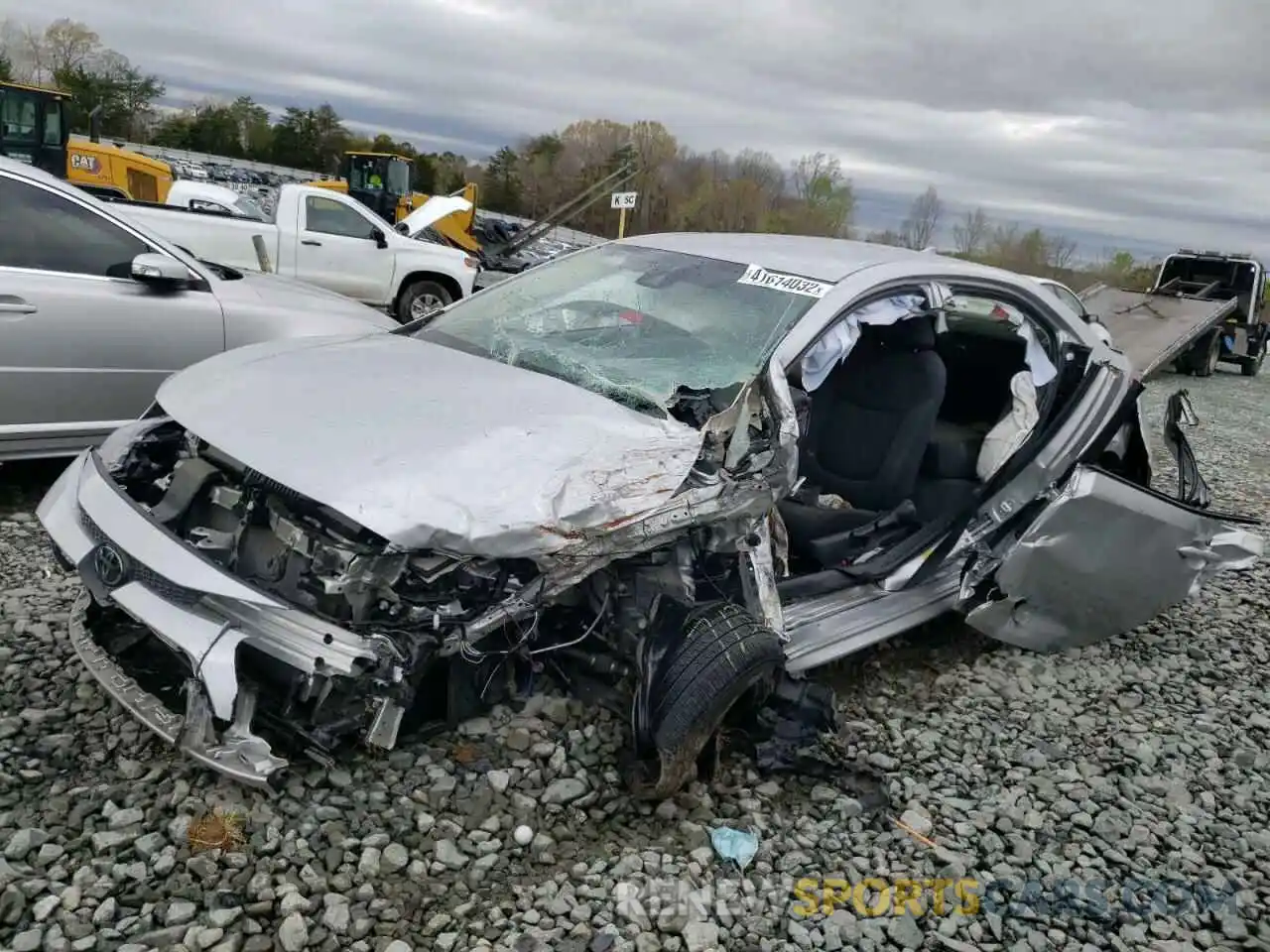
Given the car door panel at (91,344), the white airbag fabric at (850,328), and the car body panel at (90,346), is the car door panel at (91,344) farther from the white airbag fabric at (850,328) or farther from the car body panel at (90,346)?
the white airbag fabric at (850,328)

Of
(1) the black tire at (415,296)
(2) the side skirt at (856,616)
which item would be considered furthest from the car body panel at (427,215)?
(2) the side skirt at (856,616)

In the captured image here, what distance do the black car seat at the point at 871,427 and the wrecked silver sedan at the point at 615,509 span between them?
0.04 ft

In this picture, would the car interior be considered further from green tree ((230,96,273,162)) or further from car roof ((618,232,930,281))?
green tree ((230,96,273,162))

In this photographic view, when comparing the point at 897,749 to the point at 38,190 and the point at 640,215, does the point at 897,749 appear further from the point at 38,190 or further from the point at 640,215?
the point at 640,215

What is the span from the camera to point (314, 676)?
241 cm

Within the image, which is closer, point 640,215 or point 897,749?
point 897,749

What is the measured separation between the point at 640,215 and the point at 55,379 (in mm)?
34106

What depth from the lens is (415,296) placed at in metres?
10.9

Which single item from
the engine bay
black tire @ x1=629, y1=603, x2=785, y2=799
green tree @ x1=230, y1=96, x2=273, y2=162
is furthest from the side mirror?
green tree @ x1=230, y1=96, x2=273, y2=162

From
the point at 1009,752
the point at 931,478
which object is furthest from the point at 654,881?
the point at 931,478

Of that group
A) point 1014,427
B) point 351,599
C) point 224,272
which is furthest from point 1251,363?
point 351,599

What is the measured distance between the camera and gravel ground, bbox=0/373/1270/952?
7.59 feet

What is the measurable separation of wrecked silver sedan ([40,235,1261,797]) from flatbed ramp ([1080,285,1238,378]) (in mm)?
10907

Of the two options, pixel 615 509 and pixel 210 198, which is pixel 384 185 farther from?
pixel 615 509
